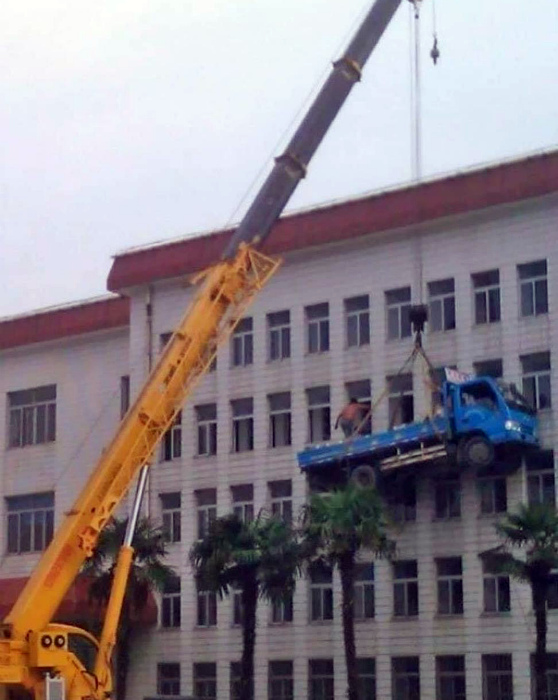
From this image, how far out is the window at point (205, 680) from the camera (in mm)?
43406

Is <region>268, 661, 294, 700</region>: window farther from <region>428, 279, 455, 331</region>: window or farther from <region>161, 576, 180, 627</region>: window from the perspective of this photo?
<region>428, 279, 455, 331</region>: window

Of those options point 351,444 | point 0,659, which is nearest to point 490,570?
point 351,444

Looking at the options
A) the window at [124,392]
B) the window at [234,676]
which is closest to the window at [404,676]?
the window at [234,676]

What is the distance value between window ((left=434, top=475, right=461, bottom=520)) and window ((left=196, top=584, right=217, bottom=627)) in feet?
24.7

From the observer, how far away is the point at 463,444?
37.3 metres

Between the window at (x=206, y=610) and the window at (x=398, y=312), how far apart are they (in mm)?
9224

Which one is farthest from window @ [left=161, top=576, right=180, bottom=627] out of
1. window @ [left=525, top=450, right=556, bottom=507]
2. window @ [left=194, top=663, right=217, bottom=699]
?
window @ [left=525, top=450, right=556, bottom=507]

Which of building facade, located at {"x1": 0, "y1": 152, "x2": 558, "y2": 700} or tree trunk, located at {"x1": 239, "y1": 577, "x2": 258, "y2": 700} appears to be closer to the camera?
tree trunk, located at {"x1": 239, "y1": 577, "x2": 258, "y2": 700}

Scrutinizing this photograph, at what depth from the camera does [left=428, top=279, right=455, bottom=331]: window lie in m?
40.7

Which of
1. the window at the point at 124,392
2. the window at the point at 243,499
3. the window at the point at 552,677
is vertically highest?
the window at the point at 124,392

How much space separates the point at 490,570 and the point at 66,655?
15.7 meters

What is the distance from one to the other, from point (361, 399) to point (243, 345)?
14.9 feet

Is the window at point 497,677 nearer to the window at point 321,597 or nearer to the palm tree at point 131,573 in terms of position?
the window at point 321,597

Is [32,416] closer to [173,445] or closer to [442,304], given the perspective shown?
[173,445]
